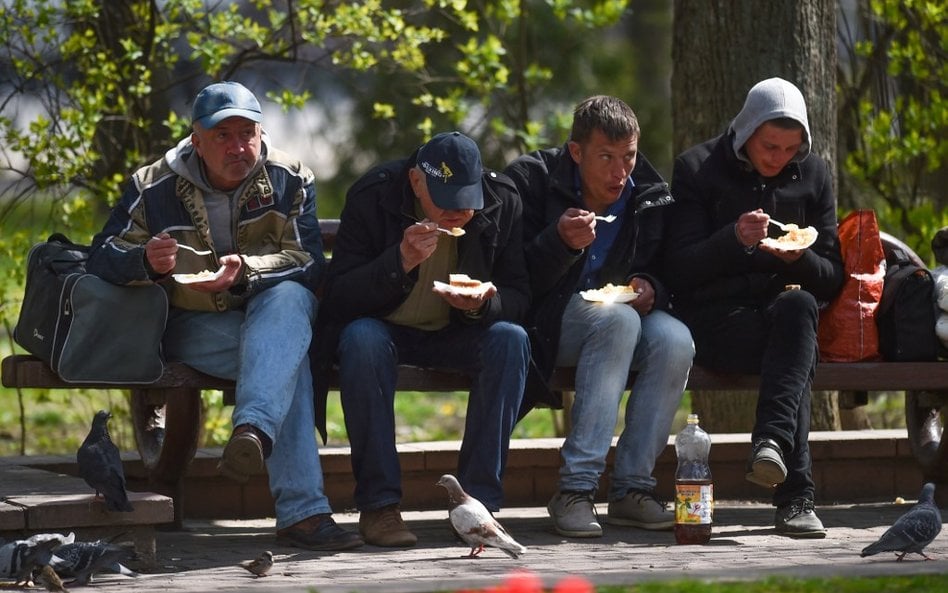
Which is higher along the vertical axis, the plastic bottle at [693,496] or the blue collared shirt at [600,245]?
the blue collared shirt at [600,245]

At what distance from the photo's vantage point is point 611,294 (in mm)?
6645

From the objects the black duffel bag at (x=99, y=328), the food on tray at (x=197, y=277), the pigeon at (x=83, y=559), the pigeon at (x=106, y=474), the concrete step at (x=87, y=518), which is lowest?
the pigeon at (x=83, y=559)

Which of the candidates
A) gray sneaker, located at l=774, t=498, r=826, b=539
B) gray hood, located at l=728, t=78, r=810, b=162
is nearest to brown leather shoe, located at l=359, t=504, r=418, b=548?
gray sneaker, located at l=774, t=498, r=826, b=539

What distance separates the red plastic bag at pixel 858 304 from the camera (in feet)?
22.7

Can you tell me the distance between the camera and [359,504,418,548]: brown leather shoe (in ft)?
20.2

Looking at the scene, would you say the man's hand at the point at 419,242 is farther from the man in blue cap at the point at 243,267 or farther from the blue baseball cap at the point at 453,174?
the man in blue cap at the point at 243,267

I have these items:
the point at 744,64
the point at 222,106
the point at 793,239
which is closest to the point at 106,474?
the point at 222,106

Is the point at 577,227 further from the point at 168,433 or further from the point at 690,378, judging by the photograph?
the point at 168,433

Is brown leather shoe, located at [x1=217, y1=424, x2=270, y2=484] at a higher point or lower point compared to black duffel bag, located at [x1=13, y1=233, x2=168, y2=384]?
lower

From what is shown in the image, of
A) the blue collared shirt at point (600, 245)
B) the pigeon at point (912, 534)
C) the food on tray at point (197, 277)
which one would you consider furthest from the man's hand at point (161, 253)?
the pigeon at point (912, 534)

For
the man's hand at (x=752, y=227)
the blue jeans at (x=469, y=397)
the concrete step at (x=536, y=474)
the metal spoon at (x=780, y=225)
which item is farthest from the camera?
the concrete step at (x=536, y=474)

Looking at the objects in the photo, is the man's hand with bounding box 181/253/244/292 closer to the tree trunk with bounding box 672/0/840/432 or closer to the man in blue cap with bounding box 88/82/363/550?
the man in blue cap with bounding box 88/82/363/550

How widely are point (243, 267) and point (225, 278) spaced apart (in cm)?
11

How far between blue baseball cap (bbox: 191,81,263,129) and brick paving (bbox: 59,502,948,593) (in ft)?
5.48
